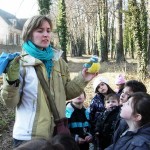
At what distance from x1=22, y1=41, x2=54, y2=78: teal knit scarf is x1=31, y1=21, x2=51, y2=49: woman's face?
0.05 metres

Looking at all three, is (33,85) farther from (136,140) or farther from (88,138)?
(88,138)

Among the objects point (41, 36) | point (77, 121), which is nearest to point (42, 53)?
point (41, 36)

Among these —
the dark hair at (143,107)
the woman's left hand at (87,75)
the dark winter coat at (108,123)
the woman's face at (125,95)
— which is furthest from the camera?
the dark winter coat at (108,123)

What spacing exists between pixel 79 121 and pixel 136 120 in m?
1.45

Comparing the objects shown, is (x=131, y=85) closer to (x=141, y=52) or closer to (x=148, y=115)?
(x=148, y=115)

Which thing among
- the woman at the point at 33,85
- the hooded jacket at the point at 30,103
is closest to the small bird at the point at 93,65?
the woman at the point at 33,85

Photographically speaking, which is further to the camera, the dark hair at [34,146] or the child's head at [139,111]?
the child's head at [139,111]

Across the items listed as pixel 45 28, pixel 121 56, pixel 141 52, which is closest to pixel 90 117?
pixel 45 28

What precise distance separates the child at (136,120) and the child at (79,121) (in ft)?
4.02

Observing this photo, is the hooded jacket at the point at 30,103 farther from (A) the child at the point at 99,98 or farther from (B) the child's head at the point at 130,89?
(A) the child at the point at 99,98

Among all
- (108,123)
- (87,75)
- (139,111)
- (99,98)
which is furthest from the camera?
(99,98)

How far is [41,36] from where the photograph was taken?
294 cm

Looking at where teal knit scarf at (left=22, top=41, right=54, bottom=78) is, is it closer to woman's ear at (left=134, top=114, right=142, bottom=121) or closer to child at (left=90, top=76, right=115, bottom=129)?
woman's ear at (left=134, top=114, right=142, bottom=121)

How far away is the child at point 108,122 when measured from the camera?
423 cm
